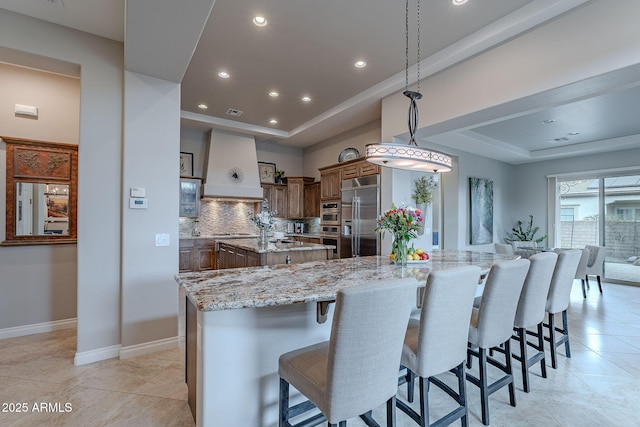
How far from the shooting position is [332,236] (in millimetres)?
6250

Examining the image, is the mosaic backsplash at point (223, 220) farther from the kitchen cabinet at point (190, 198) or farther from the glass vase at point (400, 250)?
the glass vase at point (400, 250)

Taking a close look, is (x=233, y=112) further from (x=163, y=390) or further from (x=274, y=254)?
(x=163, y=390)

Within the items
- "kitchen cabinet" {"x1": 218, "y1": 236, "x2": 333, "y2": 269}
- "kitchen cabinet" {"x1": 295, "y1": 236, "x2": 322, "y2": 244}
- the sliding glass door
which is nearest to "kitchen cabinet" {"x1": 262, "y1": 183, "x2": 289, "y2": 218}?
"kitchen cabinet" {"x1": 295, "y1": 236, "x2": 322, "y2": 244}

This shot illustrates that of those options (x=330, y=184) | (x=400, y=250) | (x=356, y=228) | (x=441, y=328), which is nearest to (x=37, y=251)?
(x=400, y=250)

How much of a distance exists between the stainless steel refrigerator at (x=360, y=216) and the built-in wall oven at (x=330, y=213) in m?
0.26

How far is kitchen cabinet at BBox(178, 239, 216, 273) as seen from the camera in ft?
20.4

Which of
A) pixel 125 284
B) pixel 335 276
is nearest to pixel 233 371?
pixel 335 276

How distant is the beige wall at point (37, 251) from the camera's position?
3.30 metres

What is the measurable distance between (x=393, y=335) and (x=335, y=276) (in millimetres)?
774

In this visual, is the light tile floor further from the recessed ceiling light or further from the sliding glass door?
the sliding glass door

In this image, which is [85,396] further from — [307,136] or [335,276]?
[307,136]

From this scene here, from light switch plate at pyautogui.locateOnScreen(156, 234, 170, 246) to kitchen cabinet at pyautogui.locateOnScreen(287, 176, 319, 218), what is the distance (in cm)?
467

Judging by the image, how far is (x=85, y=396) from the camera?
7.34ft

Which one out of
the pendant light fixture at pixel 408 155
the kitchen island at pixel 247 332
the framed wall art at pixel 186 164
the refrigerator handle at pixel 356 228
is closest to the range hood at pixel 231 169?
the framed wall art at pixel 186 164
